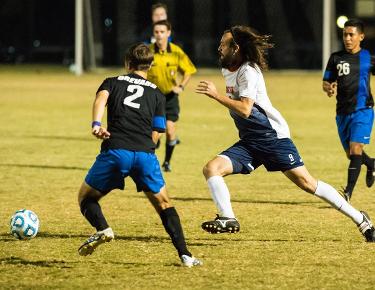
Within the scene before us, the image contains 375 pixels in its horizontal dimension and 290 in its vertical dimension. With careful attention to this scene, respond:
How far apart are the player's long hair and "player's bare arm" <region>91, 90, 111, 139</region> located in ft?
4.65

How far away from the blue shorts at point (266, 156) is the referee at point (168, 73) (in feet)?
18.2

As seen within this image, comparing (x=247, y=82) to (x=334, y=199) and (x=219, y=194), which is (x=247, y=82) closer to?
(x=219, y=194)

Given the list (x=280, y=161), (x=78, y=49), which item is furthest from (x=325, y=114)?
(x=280, y=161)

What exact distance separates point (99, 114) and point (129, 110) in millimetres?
263

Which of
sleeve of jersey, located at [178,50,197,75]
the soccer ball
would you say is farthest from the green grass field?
sleeve of jersey, located at [178,50,197,75]

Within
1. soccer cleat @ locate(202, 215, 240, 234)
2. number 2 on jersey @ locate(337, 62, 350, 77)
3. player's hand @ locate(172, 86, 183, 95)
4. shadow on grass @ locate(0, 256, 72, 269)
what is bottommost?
player's hand @ locate(172, 86, 183, 95)

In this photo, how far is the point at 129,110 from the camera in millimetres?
7484

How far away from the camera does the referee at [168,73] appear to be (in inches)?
559

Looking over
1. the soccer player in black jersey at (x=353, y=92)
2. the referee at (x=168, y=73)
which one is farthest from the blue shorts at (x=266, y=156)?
the referee at (x=168, y=73)

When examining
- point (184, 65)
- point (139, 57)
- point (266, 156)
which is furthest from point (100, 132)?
point (184, 65)

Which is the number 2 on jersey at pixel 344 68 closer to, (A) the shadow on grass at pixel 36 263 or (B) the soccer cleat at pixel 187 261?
(B) the soccer cleat at pixel 187 261

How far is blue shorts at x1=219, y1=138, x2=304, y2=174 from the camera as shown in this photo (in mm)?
8438

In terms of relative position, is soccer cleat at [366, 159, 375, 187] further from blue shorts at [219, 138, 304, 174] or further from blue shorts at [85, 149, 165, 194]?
blue shorts at [85, 149, 165, 194]

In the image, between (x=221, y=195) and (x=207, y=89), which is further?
(x=221, y=195)
